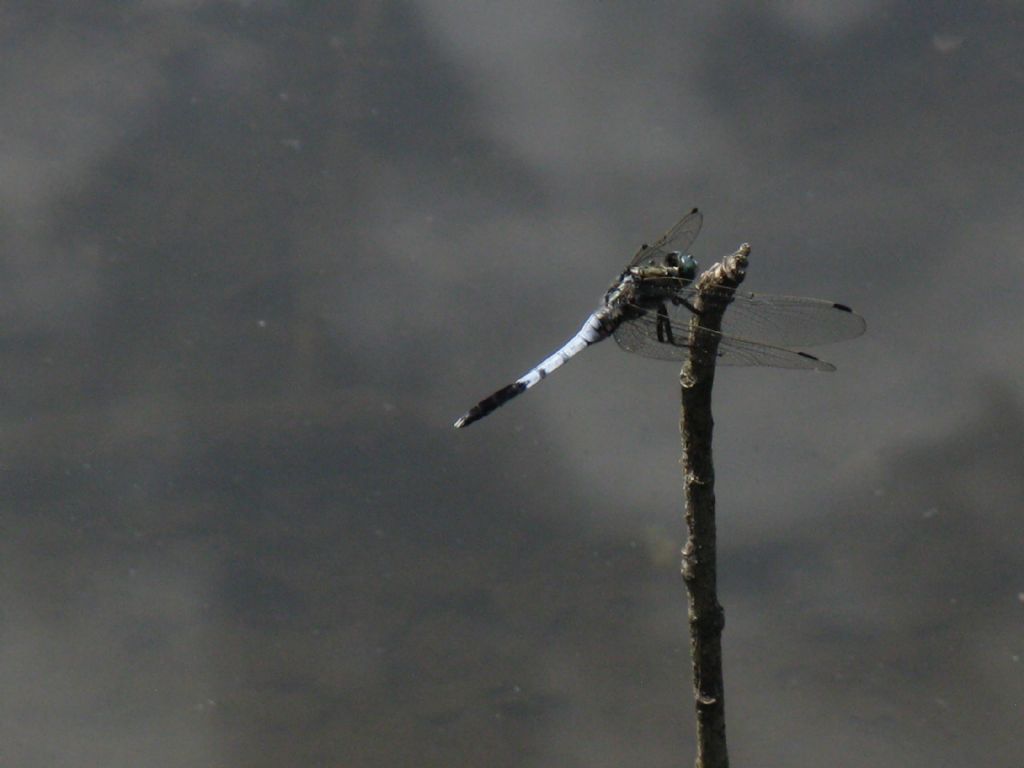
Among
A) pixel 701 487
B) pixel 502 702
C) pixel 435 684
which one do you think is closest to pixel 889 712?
pixel 502 702

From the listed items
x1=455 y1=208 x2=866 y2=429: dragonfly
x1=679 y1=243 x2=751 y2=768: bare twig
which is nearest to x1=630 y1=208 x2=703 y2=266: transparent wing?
x1=455 y1=208 x2=866 y2=429: dragonfly

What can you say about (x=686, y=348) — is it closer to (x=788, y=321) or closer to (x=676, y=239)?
(x=788, y=321)

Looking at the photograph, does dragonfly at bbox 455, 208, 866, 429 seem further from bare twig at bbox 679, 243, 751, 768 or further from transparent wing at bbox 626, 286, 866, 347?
bare twig at bbox 679, 243, 751, 768

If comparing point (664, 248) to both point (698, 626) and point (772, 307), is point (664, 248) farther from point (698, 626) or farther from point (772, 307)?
point (698, 626)

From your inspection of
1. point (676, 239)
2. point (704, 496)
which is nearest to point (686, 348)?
point (676, 239)

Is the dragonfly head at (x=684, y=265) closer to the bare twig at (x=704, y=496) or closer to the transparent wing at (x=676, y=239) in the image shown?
the transparent wing at (x=676, y=239)

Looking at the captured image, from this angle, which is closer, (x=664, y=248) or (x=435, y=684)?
(x=664, y=248)

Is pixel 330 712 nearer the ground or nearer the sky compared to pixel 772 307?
nearer the ground
